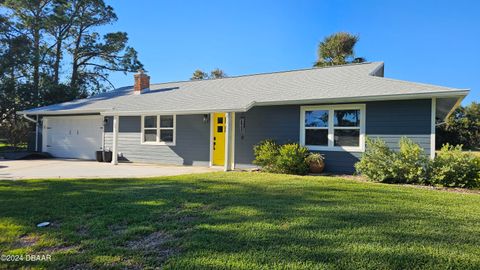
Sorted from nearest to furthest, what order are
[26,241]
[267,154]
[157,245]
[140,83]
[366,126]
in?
[157,245], [26,241], [366,126], [267,154], [140,83]

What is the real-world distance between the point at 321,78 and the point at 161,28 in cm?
919

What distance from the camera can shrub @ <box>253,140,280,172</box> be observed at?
9.80 meters

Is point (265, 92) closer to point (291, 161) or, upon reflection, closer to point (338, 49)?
point (291, 161)

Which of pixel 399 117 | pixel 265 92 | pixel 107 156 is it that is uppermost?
pixel 265 92

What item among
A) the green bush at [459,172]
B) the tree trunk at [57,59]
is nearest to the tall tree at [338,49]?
the green bush at [459,172]

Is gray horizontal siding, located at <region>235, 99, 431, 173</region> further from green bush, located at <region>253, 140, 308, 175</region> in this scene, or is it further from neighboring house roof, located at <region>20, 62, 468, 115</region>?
green bush, located at <region>253, 140, 308, 175</region>

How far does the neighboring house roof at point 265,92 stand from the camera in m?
9.06

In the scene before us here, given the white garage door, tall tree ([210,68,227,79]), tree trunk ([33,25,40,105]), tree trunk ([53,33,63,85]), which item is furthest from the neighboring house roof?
tall tree ([210,68,227,79])

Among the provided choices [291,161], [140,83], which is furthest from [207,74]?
[291,161]

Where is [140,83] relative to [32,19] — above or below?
below

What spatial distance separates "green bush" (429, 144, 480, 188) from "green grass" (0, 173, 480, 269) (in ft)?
4.07

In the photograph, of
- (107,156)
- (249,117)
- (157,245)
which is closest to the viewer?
(157,245)

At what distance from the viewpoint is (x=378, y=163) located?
8.10 metres

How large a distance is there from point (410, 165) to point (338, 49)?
17.4 m
